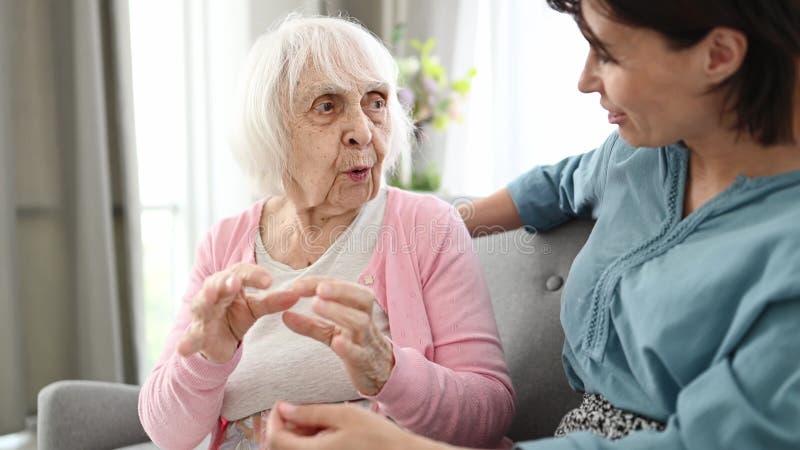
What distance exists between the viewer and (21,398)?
104 inches

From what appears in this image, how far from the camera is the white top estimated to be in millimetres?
1268

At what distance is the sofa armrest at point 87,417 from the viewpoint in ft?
4.74

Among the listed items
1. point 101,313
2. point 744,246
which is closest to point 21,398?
point 101,313

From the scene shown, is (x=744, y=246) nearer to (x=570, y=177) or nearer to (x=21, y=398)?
(x=570, y=177)

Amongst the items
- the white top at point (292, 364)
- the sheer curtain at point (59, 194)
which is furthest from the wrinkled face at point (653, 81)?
the sheer curtain at point (59, 194)

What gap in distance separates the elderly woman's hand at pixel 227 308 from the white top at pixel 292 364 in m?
0.16

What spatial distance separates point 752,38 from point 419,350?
2.19 feet

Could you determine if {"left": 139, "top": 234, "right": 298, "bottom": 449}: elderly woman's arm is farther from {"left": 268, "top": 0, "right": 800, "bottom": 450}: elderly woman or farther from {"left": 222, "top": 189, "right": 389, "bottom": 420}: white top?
{"left": 268, "top": 0, "right": 800, "bottom": 450}: elderly woman

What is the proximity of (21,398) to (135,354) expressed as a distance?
1.36ft

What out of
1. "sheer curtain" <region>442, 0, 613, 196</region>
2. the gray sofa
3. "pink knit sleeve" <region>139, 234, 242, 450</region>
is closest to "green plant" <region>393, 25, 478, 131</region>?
"sheer curtain" <region>442, 0, 613, 196</region>

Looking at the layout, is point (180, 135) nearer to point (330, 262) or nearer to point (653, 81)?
point (330, 262)

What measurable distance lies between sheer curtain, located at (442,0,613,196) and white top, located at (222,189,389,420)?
177 centimetres

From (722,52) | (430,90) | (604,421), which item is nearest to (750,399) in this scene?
(604,421)

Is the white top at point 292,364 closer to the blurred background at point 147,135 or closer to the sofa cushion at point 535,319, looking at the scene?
the sofa cushion at point 535,319
